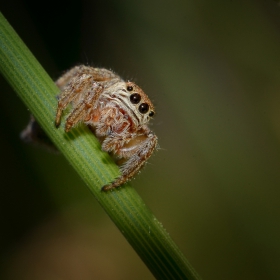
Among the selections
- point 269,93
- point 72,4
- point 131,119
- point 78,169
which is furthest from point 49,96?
point 72,4

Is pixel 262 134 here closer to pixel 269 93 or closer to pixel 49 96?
pixel 269 93

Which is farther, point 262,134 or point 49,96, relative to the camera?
point 262,134

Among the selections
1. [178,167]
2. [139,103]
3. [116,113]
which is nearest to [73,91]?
[116,113]

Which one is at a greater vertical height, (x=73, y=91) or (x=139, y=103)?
(x=73, y=91)

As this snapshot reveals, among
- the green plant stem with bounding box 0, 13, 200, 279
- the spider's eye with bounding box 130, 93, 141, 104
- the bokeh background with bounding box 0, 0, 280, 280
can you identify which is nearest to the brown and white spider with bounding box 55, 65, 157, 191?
the spider's eye with bounding box 130, 93, 141, 104

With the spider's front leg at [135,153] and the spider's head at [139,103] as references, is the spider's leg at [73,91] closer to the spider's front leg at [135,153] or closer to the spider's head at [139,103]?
the spider's head at [139,103]

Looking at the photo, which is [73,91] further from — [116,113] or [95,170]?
[95,170]

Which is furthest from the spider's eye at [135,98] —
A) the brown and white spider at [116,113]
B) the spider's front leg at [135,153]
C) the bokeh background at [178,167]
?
the bokeh background at [178,167]
